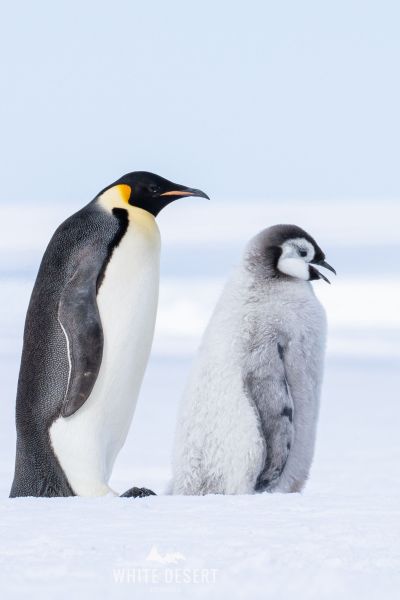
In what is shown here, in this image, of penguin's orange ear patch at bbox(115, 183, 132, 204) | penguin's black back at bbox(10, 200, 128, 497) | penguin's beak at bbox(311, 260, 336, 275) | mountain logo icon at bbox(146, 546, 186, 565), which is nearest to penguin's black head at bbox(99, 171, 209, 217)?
penguin's orange ear patch at bbox(115, 183, 132, 204)

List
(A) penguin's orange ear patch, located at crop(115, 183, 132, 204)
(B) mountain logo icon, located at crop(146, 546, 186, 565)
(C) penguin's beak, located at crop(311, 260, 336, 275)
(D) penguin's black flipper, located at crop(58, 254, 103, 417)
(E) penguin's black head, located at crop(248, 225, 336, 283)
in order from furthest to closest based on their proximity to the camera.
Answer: (A) penguin's orange ear patch, located at crop(115, 183, 132, 204)
(C) penguin's beak, located at crop(311, 260, 336, 275)
(E) penguin's black head, located at crop(248, 225, 336, 283)
(D) penguin's black flipper, located at crop(58, 254, 103, 417)
(B) mountain logo icon, located at crop(146, 546, 186, 565)

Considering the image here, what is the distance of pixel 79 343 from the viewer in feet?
13.5

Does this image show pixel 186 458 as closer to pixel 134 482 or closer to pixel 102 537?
pixel 102 537

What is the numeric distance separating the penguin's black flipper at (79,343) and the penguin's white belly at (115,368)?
7 cm

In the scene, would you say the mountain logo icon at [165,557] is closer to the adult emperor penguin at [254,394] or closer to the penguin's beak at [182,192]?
the adult emperor penguin at [254,394]

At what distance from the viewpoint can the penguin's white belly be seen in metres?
4.16

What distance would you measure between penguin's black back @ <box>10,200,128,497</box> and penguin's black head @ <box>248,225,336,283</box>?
613 mm

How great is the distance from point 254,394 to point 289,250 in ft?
1.98

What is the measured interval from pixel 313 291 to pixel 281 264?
0.20 metres

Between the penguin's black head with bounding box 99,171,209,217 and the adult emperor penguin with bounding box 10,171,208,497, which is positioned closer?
the adult emperor penguin with bounding box 10,171,208,497

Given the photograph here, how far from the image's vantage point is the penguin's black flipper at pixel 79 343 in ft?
13.5

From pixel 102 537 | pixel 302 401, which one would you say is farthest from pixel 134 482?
pixel 102 537

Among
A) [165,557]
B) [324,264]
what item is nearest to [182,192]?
[324,264]

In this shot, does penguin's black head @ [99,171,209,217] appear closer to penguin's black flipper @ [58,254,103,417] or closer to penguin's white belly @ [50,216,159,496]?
penguin's white belly @ [50,216,159,496]
